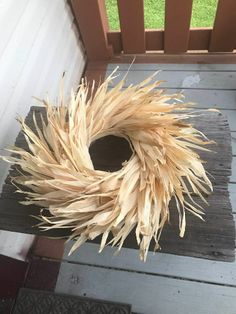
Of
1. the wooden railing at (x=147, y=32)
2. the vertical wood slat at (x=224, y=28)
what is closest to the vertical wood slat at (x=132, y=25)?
the wooden railing at (x=147, y=32)

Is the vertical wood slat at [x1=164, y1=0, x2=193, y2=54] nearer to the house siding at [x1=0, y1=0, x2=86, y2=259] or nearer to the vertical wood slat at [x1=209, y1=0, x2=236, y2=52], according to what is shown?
the vertical wood slat at [x1=209, y1=0, x2=236, y2=52]

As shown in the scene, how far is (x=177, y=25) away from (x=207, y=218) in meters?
0.92

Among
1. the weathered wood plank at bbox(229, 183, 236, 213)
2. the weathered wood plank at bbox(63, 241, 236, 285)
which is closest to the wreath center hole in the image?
the weathered wood plank at bbox(63, 241, 236, 285)

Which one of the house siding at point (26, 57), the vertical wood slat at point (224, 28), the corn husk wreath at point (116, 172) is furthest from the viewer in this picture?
the vertical wood slat at point (224, 28)

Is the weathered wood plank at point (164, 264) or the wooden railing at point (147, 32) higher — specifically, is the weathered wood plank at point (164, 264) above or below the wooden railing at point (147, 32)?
below

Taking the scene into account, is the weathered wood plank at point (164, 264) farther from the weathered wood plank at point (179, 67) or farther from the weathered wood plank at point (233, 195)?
the weathered wood plank at point (179, 67)

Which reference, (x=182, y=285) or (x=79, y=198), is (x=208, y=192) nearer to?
(x=79, y=198)

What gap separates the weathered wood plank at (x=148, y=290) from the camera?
93cm

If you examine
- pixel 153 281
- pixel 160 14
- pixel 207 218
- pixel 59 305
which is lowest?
pixel 59 305

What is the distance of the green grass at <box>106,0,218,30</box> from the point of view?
159 centimetres

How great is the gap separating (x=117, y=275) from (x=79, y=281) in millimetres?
117

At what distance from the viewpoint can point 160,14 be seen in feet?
5.36

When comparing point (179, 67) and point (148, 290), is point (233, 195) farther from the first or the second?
point (179, 67)

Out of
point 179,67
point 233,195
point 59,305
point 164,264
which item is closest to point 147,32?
point 179,67
